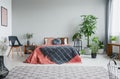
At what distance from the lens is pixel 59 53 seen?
221 inches

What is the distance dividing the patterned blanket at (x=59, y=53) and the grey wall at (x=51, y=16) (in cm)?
229

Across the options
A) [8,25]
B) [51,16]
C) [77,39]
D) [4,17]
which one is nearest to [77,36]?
[77,39]

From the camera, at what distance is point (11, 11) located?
785cm

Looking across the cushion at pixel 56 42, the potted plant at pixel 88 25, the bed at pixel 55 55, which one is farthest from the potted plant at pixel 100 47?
the bed at pixel 55 55

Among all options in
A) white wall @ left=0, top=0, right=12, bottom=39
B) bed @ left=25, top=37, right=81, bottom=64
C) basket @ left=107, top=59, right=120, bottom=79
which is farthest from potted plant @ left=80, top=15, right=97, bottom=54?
basket @ left=107, top=59, right=120, bottom=79

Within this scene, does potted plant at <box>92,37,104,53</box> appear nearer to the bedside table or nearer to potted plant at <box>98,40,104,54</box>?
potted plant at <box>98,40,104,54</box>

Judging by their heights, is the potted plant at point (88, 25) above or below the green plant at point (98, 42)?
above

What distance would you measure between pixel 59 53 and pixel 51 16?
2741 millimetres

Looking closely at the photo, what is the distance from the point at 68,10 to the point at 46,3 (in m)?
1.04

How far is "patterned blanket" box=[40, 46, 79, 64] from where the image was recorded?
5.59 m

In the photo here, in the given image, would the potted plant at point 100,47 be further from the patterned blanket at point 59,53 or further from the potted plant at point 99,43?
the patterned blanket at point 59,53

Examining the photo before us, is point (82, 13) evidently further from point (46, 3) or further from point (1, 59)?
point (1, 59)

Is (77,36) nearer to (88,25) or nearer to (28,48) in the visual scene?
(88,25)

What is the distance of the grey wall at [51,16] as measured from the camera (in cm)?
787
